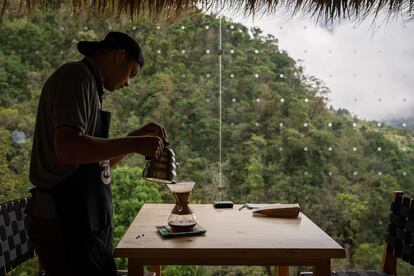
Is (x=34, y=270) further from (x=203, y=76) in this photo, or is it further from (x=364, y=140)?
(x=364, y=140)

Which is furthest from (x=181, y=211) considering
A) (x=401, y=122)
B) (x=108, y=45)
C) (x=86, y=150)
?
(x=401, y=122)

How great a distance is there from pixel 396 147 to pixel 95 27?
231cm

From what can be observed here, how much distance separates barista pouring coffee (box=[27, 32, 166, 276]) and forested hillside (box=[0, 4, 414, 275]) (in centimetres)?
180

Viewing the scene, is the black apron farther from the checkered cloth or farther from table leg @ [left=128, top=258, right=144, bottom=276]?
the checkered cloth

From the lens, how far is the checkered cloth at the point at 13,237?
217cm

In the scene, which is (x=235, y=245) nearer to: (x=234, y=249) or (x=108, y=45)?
(x=234, y=249)

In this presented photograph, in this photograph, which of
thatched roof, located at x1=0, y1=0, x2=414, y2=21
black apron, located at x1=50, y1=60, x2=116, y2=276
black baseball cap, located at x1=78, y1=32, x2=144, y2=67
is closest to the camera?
black apron, located at x1=50, y1=60, x2=116, y2=276

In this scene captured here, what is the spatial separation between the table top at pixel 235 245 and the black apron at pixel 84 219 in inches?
3.1

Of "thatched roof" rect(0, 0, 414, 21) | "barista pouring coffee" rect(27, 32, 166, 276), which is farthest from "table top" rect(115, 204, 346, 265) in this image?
"thatched roof" rect(0, 0, 414, 21)

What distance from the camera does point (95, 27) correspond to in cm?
366

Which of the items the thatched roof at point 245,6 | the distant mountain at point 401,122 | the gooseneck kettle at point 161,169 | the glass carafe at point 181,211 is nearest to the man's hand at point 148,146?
the gooseneck kettle at point 161,169

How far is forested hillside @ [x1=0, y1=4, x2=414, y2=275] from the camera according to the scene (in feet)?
11.7

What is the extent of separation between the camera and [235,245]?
1.83 meters

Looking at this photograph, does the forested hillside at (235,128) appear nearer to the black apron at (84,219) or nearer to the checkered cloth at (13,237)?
the checkered cloth at (13,237)
